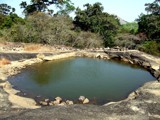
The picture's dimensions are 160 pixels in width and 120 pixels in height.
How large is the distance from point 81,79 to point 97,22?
67.8ft

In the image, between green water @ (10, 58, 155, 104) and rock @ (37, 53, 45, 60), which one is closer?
green water @ (10, 58, 155, 104)

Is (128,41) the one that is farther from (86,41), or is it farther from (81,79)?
(81,79)

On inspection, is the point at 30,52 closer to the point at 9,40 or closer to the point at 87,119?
the point at 9,40

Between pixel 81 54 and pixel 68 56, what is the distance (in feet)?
6.79

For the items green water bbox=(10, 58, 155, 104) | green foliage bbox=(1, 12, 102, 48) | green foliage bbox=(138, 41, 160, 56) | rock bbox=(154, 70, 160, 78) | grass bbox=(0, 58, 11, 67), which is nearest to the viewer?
green water bbox=(10, 58, 155, 104)

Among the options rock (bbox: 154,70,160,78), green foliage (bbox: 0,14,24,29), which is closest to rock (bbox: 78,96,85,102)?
rock (bbox: 154,70,160,78)

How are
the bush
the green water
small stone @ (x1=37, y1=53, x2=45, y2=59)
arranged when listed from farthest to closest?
the bush, small stone @ (x1=37, y1=53, x2=45, y2=59), the green water

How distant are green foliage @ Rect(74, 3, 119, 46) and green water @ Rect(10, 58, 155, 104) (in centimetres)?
1077

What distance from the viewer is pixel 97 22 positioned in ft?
146

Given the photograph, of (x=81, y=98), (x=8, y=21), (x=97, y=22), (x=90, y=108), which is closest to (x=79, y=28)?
(x=97, y=22)

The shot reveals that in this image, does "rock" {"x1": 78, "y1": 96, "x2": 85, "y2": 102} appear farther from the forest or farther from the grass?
the forest

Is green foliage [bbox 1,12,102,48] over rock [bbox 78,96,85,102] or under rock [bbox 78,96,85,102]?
over

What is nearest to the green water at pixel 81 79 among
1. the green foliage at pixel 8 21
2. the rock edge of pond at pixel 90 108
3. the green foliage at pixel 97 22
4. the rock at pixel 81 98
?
the rock at pixel 81 98

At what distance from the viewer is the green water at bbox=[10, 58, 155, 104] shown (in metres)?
21.2
